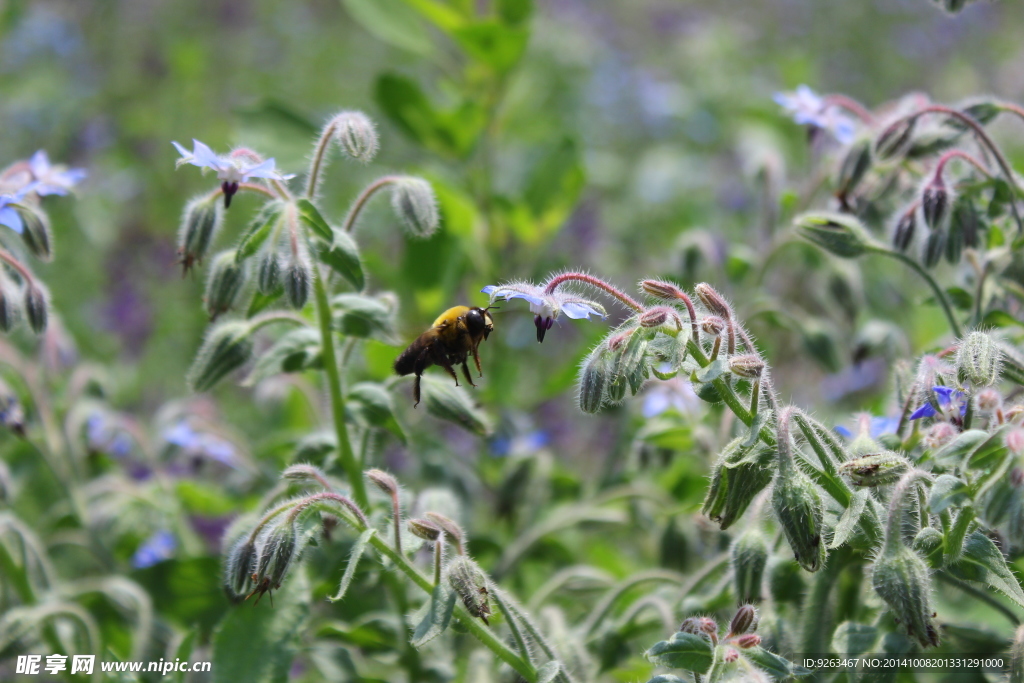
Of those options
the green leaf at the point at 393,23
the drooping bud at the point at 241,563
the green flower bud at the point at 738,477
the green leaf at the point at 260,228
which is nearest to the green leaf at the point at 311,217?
the green leaf at the point at 260,228

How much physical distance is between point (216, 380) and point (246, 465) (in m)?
0.70

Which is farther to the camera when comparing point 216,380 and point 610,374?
point 216,380

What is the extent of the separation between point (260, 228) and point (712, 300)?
2.52ft

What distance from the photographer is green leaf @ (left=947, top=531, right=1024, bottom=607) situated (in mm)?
1456

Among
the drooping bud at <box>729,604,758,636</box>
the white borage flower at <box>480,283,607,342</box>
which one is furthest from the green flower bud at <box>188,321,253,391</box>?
the drooping bud at <box>729,604,758,636</box>

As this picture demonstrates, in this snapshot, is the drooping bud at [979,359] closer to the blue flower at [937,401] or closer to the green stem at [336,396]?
the blue flower at [937,401]

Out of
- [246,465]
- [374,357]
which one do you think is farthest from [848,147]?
[246,465]

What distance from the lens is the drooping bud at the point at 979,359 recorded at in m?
1.51

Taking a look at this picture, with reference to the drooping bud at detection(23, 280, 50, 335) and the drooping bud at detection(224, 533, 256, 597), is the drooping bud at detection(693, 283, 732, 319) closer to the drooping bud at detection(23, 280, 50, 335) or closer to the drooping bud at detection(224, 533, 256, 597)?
the drooping bud at detection(224, 533, 256, 597)

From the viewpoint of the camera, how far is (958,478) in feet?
4.80

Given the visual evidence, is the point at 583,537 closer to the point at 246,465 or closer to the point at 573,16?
the point at 246,465

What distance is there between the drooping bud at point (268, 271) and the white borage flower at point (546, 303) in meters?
0.38

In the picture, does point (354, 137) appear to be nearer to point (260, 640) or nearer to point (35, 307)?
point (35, 307)

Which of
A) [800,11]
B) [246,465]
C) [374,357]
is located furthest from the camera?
[800,11]
